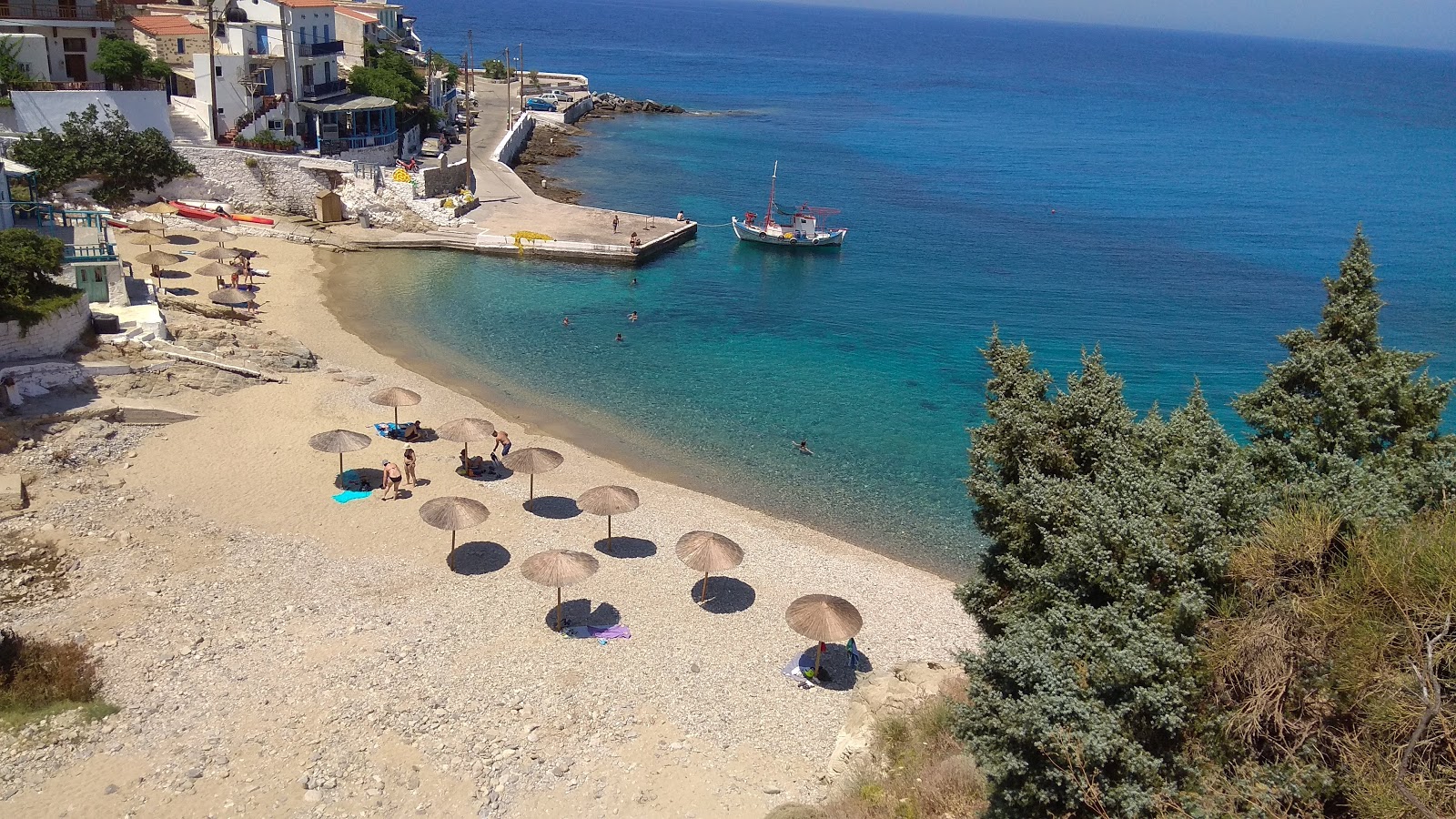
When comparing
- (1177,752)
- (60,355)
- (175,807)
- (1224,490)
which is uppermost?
(1224,490)

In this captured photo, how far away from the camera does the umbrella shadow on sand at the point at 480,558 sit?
2069cm

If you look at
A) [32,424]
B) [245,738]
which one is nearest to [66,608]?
[245,738]

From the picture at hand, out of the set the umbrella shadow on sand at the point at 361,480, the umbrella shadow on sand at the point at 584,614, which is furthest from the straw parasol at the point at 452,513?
the umbrella shadow on sand at the point at 361,480

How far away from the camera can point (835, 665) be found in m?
18.4

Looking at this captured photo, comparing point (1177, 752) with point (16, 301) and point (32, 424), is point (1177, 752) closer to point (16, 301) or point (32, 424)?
point (32, 424)

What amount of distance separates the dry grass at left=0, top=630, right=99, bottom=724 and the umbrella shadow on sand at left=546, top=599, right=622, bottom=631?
771cm

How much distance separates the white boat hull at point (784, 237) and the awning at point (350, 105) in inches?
807

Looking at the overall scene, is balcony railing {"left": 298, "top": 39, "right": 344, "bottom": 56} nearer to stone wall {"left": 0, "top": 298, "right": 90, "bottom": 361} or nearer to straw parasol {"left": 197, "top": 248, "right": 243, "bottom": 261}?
straw parasol {"left": 197, "top": 248, "right": 243, "bottom": 261}

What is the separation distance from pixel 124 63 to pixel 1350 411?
155 ft

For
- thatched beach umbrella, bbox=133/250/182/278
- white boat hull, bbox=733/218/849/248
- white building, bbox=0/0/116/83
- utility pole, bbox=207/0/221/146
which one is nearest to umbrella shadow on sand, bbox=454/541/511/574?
thatched beach umbrella, bbox=133/250/182/278

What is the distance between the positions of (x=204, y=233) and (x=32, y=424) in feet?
68.1

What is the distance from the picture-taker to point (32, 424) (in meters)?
23.9

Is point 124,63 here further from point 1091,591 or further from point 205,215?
point 1091,591

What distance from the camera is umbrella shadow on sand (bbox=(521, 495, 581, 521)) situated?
2358 centimetres
